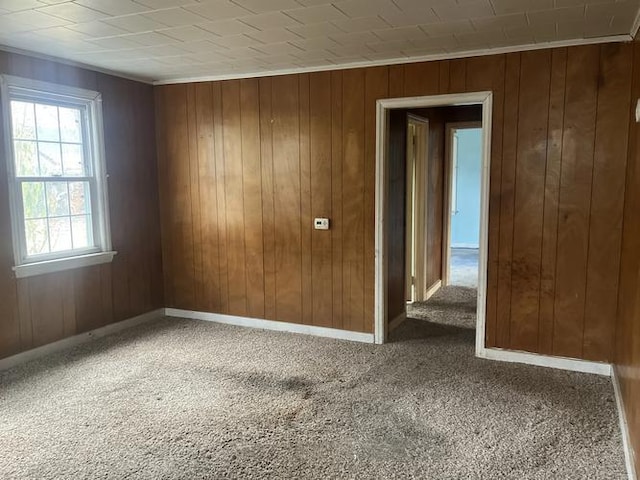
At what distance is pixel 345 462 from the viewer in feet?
8.09

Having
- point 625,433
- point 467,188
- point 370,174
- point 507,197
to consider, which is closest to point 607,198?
point 507,197

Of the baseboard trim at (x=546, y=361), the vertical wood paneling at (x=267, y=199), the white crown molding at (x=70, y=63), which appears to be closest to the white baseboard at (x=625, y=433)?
the baseboard trim at (x=546, y=361)

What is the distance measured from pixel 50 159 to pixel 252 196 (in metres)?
1.66

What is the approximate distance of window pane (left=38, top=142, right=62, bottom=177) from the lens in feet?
12.8

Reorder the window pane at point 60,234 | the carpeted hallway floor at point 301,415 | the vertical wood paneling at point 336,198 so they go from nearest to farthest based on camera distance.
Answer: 1. the carpeted hallway floor at point 301,415
2. the window pane at point 60,234
3. the vertical wood paneling at point 336,198

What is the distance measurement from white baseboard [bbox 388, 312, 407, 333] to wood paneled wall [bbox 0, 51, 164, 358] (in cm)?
234

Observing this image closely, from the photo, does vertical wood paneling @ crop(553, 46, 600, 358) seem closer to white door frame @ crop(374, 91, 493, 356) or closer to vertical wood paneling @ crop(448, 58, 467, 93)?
white door frame @ crop(374, 91, 493, 356)

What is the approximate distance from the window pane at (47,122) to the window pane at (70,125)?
0.17 feet

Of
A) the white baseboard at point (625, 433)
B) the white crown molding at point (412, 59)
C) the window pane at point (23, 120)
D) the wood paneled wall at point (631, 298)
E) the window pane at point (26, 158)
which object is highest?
the white crown molding at point (412, 59)

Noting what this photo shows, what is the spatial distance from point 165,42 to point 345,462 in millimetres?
2847

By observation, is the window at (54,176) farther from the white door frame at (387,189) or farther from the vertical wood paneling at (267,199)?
the white door frame at (387,189)

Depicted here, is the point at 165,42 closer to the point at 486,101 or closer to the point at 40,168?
the point at 40,168

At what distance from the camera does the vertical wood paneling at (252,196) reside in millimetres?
4477

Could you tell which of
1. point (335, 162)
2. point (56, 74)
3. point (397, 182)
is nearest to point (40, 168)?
point (56, 74)
